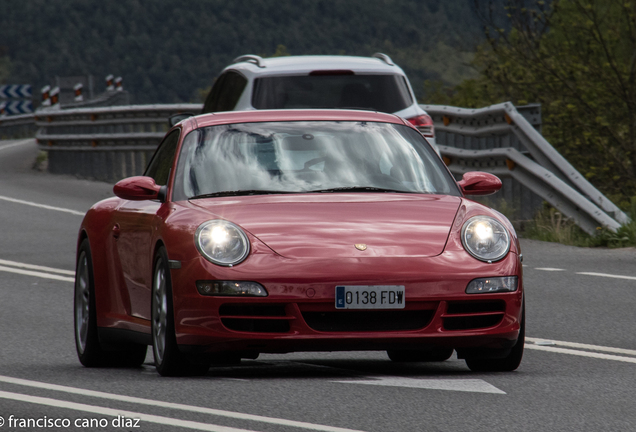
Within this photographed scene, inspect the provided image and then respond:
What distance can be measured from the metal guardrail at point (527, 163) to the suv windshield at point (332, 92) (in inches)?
95.5

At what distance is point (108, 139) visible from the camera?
23.0 metres

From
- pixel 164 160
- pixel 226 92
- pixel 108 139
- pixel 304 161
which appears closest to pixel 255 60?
pixel 226 92

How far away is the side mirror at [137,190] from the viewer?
280 inches

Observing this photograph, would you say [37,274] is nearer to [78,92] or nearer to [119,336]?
[119,336]

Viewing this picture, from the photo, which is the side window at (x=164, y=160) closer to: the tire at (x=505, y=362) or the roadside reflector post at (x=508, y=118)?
the tire at (x=505, y=362)

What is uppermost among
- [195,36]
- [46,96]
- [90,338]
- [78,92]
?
[90,338]

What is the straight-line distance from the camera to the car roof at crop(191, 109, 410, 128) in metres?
7.61

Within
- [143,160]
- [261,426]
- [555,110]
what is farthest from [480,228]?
[143,160]

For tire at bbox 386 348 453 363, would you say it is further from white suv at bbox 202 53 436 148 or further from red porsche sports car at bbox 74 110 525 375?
white suv at bbox 202 53 436 148

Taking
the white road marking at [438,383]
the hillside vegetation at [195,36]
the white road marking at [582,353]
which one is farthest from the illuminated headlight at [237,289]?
the hillside vegetation at [195,36]

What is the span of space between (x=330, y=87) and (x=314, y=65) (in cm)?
27

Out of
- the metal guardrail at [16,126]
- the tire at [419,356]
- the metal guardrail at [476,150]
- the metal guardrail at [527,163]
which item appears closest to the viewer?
the tire at [419,356]

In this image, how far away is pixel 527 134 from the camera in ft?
50.7

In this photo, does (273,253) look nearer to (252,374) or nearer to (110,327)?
(252,374)
